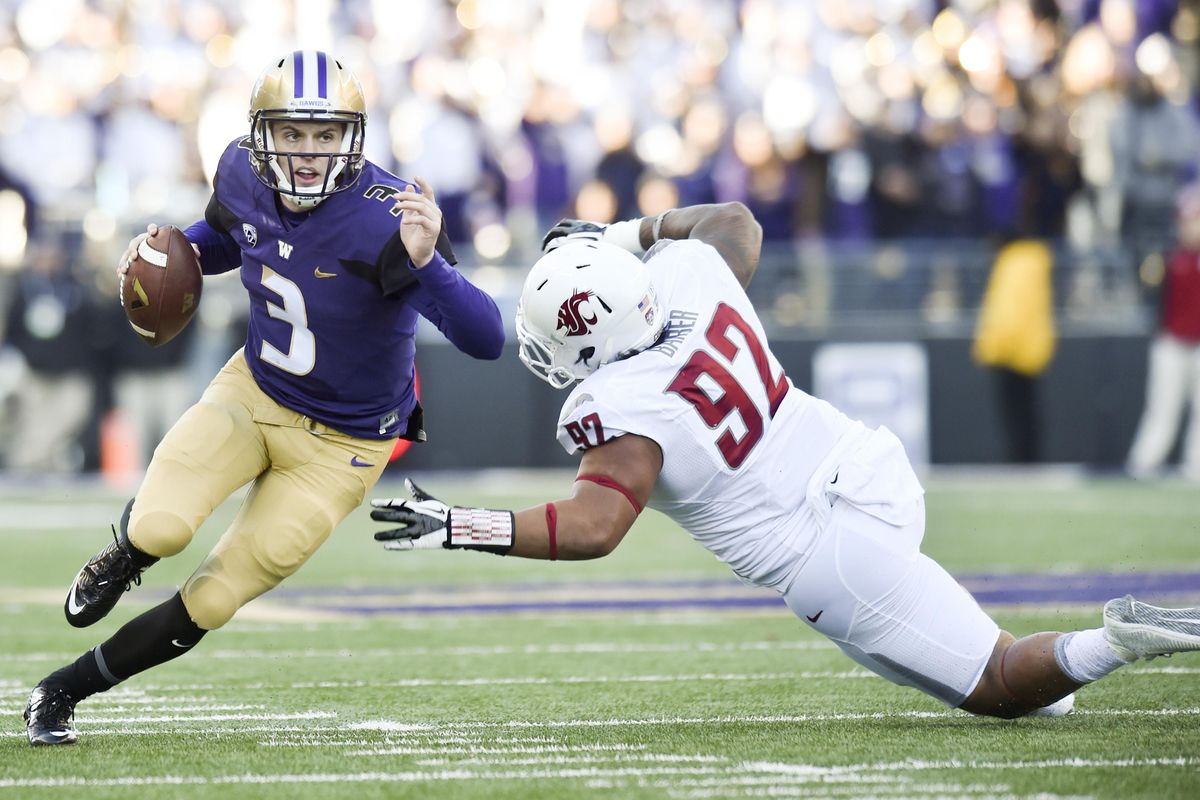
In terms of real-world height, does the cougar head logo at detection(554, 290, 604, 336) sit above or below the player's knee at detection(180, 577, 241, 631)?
above

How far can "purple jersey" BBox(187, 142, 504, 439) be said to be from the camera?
14.2 ft

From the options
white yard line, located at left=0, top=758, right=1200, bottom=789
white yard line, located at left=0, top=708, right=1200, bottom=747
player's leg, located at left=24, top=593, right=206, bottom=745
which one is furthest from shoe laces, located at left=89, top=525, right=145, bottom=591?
white yard line, located at left=0, top=758, right=1200, bottom=789

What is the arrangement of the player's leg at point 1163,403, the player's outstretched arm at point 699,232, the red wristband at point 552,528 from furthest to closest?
1. the player's leg at point 1163,403
2. the player's outstretched arm at point 699,232
3. the red wristband at point 552,528

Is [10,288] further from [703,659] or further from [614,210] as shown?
[703,659]

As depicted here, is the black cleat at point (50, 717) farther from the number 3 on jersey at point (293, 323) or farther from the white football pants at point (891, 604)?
the white football pants at point (891, 604)

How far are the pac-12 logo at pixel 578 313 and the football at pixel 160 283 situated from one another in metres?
1.16

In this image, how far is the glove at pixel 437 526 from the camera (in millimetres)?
3559

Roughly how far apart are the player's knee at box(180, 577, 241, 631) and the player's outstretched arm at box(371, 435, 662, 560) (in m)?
0.74

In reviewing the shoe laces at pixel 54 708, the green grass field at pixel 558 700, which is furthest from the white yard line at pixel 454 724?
the shoe laces at pixel 54 708

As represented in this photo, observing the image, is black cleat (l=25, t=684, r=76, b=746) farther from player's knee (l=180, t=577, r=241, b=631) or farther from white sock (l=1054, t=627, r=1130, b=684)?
white sock (l=1054, t=627, r=1130, b=684)

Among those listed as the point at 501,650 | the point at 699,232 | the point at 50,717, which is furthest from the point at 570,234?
the point at 501,650

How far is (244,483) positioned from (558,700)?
3.41ft

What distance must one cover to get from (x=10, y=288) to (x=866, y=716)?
31.9ft

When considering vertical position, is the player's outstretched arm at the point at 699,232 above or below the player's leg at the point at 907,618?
above
